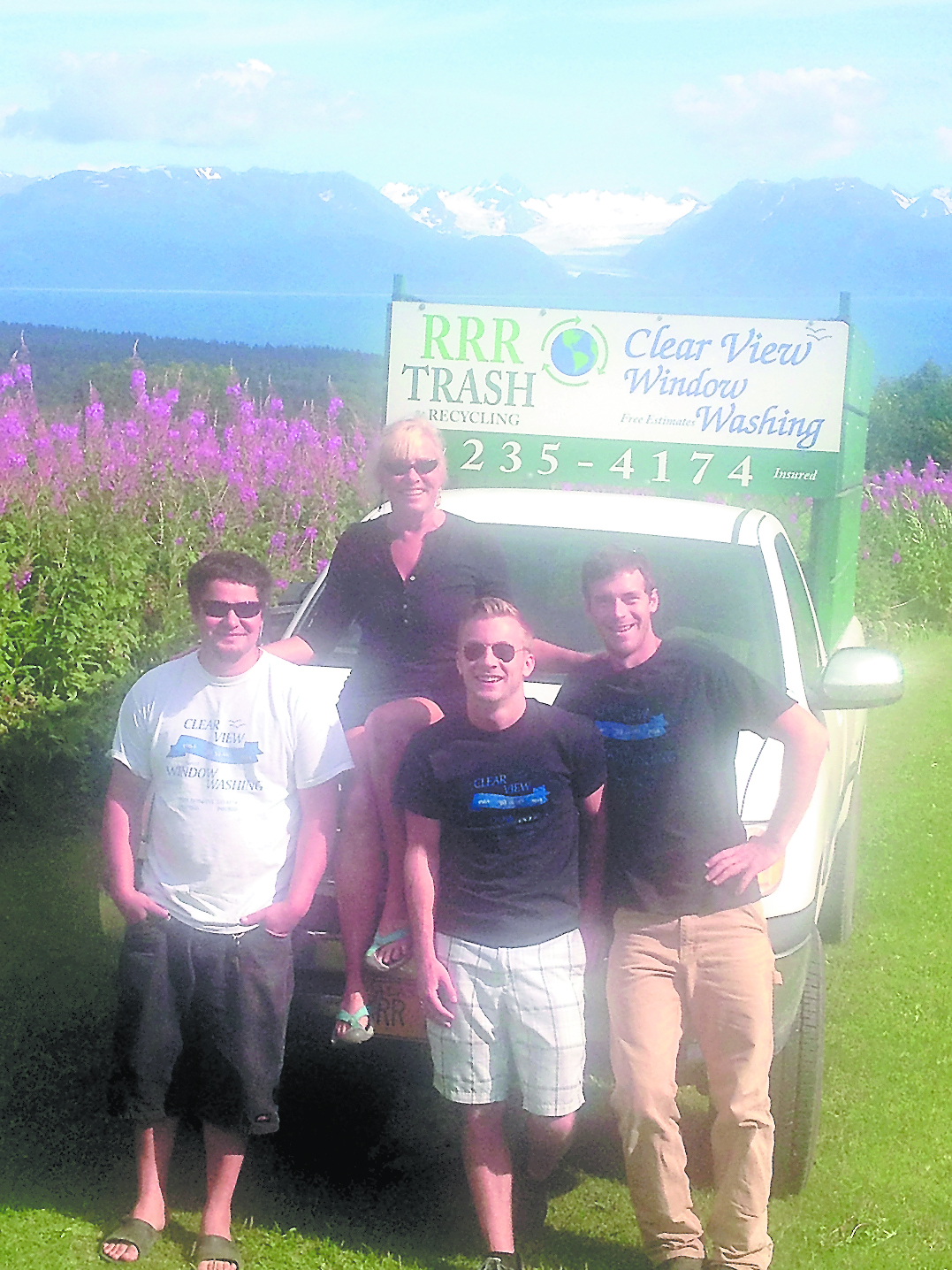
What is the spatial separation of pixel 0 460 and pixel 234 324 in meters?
19.5

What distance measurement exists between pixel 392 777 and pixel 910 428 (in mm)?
21197

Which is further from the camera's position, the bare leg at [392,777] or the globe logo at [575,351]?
the globe logo at [575,351]

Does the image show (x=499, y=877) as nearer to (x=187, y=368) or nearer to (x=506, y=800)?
(x=506, y=800)

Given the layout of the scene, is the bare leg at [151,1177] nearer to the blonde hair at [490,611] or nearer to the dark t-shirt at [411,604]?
the dark t-shirt at [411,604]

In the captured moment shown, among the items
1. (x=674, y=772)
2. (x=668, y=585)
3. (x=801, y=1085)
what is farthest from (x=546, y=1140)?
(x=668, y=585)

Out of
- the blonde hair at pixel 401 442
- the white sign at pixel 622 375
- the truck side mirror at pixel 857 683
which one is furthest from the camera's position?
the white sign at pixel 622 375

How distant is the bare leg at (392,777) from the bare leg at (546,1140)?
51cm

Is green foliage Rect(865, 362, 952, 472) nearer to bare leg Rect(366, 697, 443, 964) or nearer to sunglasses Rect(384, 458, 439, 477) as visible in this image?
sunglasses Rect(384, 458, 439, 477)

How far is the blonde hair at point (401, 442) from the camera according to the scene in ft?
12.8

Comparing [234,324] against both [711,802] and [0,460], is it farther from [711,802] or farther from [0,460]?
[711,802]

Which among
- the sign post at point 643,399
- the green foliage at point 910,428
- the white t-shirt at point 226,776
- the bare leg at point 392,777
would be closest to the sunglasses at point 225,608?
the white t-shirt at point 226,776

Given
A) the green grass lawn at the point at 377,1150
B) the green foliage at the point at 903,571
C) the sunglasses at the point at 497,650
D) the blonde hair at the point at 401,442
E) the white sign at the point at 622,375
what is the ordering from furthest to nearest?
1. the green foliage at the point at 903,571
2. the white sign at the point at 622,375
3. the blonde hair at the point at 401,442
4. the green grass lawn at the point at 377,1150
5. the sunglasses at the point at 497,650

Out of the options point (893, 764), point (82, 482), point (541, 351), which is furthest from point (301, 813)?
point (893, 764)

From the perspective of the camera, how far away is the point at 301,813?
3.54 metres
